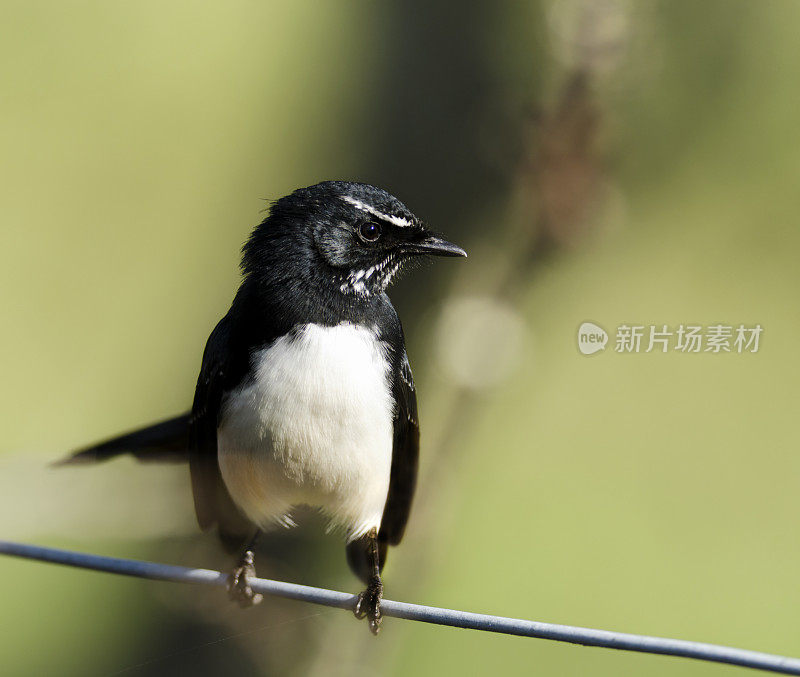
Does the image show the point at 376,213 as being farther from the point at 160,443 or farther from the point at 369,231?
the point at 160,443

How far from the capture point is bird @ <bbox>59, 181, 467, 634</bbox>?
0.92 m

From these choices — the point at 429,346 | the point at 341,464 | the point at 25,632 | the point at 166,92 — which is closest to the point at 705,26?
the point at 429,346

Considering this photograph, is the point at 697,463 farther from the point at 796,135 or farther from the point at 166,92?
the point at 166,92

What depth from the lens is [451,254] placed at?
1024 millimetres

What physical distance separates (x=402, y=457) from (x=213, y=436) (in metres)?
0.24

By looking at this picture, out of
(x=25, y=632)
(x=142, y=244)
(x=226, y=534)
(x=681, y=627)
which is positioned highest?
(x=142, y=244)

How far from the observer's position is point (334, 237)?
37.2 inches

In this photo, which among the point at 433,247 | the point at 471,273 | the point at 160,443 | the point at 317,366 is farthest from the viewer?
the point at 471,273

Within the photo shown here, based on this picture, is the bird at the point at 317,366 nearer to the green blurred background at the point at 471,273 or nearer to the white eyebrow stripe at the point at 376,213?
the white eyebrow stripe at the point at 376,213

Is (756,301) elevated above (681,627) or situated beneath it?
elevated above

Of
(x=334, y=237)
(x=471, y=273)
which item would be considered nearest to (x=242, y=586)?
(x=334, y=237)

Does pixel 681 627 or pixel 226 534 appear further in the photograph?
pixel 681 627

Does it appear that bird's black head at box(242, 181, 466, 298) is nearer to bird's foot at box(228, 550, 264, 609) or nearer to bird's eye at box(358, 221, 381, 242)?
bird's eye at box(358, 221, 381, 242)

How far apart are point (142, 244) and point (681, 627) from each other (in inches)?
59.2
